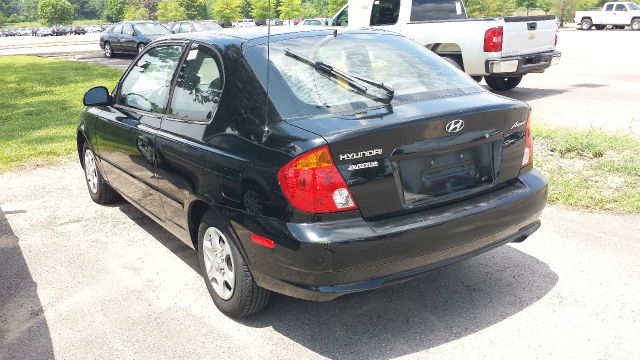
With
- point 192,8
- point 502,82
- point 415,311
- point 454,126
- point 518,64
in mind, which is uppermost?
point 192,8

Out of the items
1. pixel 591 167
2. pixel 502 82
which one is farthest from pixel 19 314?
pixel 502 82

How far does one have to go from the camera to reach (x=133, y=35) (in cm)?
2442

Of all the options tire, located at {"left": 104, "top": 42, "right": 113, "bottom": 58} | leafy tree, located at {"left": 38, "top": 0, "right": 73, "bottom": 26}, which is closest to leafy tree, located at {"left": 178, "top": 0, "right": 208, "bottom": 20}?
leafy tree, located at {"left": 38, "top": 0, "right": 73, "bottom": 26}

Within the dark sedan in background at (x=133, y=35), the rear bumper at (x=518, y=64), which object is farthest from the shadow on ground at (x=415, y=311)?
the dark sedan in background at (x=133, y=35)

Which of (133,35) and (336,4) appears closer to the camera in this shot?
(133,35)

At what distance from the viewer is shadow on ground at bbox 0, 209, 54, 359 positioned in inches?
132

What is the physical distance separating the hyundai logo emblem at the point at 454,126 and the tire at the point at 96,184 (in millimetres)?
3764

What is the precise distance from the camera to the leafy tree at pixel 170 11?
88375mm

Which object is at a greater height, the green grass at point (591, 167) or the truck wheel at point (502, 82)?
the truck wheel at point (502, 82)

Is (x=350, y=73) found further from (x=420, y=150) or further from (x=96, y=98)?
(x=96, y=98)

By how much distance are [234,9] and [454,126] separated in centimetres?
8692

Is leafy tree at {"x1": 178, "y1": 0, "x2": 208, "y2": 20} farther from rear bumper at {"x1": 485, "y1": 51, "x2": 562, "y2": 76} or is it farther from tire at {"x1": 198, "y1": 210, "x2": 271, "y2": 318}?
tire at {"x1": 198, "y1": 210, "x2": 271, "y2": 318}

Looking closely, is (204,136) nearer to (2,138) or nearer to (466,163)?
(466,163)

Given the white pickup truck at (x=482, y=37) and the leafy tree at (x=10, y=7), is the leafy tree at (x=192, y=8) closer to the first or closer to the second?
the white pickup truck at (x=482, y=37)
